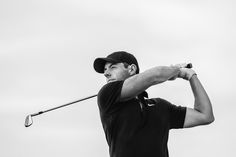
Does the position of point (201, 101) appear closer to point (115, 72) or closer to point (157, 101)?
point (157, 101)

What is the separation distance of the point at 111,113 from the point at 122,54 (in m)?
1.06

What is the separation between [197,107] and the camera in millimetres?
7066

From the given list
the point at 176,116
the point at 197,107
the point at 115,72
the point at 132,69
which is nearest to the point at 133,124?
the point at 176,116

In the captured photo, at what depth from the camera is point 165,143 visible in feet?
20.8

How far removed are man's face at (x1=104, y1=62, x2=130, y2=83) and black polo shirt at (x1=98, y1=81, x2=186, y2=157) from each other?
0.38 meters

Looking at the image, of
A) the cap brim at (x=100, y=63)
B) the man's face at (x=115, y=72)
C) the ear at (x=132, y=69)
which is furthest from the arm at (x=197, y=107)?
the cap brim at (x=100, y=63)

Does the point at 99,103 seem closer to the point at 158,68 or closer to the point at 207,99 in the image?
the point at 158,68

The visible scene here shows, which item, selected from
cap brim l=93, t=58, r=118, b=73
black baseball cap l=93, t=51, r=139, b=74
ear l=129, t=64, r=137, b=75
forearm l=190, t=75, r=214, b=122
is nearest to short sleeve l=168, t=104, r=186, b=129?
forearm l=190, t=75, r=214, b=122

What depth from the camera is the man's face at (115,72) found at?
688 cm

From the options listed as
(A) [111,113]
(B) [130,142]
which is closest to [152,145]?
(B) [130,142]

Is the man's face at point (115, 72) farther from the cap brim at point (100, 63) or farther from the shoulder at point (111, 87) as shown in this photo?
the shoulder at point (111, 87)

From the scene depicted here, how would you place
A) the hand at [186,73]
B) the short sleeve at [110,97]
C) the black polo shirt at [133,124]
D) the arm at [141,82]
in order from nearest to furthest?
the black polo shirt at [133,124] < the arm at [141,82] < the short sleeve at [110,97] < the hand at [186,73]

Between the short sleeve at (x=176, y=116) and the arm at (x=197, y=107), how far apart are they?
7cm

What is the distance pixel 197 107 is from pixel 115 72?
1.16 meters
